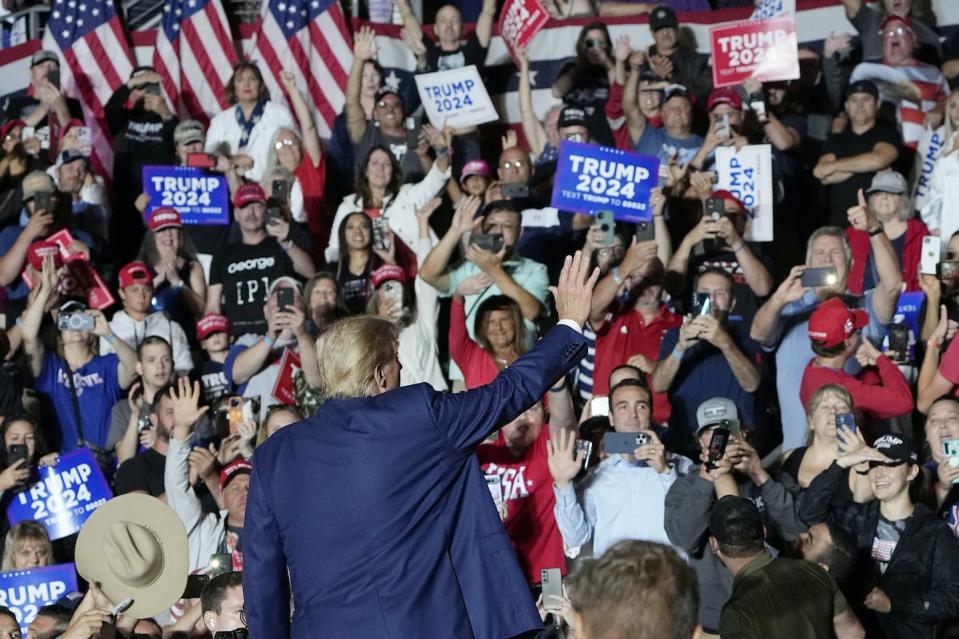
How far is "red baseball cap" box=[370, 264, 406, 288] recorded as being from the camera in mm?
9383

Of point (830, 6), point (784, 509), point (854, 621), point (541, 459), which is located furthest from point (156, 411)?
point (830, 6)

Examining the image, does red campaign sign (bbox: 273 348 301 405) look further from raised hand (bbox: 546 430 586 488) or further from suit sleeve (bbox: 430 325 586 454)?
suit sleeve (bbox: 430 325 586 454)

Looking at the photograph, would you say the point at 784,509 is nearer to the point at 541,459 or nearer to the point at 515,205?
the point at 541,459

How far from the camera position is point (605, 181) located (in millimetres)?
9570

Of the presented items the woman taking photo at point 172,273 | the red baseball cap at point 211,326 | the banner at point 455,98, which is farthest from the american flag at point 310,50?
the red baseball cap at point 211,326

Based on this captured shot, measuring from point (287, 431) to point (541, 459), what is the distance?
3049mm

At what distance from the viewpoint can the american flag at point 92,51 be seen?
12617 mm

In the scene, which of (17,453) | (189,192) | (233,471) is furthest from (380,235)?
(17,453)

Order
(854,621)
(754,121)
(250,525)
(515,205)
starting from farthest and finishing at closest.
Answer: (754,121)
(515,205)
(854,621)
(250,525)

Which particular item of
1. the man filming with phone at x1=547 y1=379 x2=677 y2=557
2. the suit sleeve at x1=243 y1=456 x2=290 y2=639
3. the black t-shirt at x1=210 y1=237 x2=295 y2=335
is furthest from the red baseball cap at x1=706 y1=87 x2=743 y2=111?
the suit sleeve at x1=243 y1=456 x2=290 y2=639

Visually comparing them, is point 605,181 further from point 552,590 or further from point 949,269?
point 552,590

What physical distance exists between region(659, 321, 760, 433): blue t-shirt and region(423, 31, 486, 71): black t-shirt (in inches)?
133

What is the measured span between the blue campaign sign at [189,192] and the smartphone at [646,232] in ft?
9.97

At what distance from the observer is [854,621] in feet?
19.9
